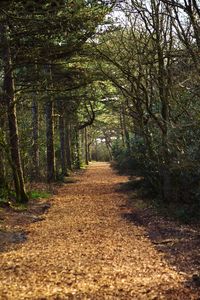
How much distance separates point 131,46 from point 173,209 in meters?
5.42

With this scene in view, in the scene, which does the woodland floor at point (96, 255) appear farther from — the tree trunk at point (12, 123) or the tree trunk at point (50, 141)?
the tree trunk at point (50, 141)

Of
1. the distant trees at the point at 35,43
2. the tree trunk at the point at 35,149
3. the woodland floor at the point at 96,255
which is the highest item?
the distant trees at the point at 35,43

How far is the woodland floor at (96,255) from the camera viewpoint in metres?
5.58

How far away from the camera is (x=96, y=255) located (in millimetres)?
7496

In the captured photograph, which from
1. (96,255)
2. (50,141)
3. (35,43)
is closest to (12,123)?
(35,43)

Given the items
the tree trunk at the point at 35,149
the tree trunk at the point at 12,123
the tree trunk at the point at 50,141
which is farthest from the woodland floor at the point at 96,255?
the tree trunk at the point at 50,141

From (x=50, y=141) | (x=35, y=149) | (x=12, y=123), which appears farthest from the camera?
(x=50, y=141)

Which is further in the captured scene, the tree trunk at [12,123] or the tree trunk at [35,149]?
the tree trunk at [35,149]

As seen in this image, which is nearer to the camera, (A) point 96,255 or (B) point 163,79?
(A) point 96,255

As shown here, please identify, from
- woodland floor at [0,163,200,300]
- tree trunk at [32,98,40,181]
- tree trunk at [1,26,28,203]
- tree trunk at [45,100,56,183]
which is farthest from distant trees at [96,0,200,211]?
tree trunk at [45,100,56,183]

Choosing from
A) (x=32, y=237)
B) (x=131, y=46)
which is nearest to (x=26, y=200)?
(x=32, y=237)

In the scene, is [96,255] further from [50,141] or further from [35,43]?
[50,141]

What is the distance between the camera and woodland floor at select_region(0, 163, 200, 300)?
5582 millimetres

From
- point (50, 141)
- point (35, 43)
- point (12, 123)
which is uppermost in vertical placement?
point (35, 43)
